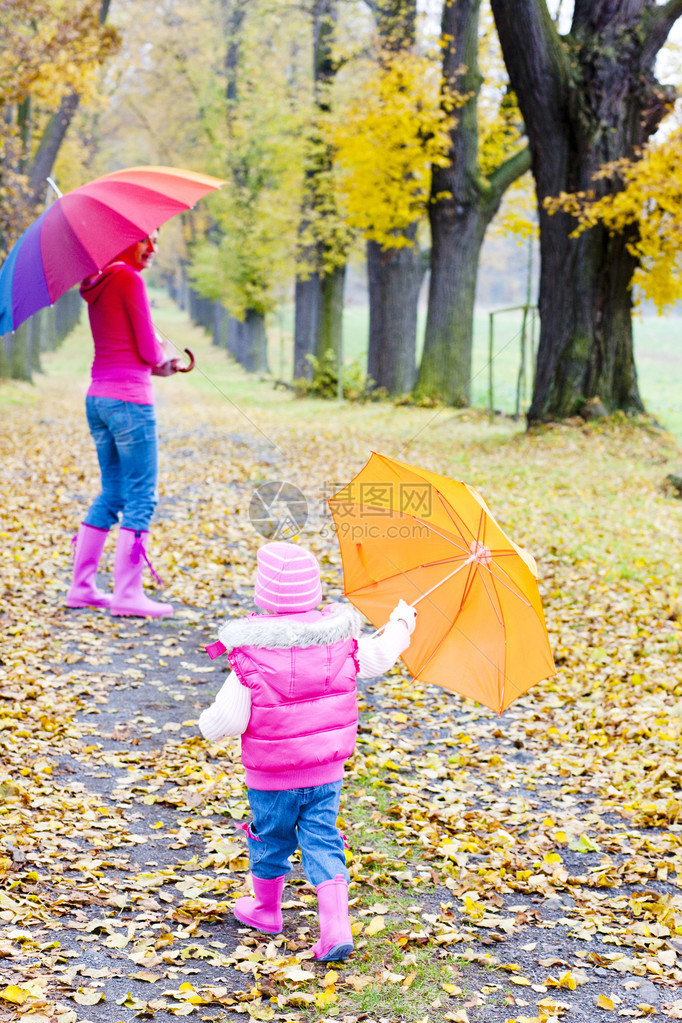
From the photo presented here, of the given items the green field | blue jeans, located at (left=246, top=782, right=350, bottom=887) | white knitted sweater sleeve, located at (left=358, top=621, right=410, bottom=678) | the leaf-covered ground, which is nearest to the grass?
the green field

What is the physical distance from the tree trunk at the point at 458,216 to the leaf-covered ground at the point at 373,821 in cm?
960

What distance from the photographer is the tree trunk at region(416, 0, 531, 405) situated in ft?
53.8

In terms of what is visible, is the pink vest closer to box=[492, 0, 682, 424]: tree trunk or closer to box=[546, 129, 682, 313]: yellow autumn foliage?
box=[546, 129, 682, 313]: yellow autumn foliage

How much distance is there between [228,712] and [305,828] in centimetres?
49

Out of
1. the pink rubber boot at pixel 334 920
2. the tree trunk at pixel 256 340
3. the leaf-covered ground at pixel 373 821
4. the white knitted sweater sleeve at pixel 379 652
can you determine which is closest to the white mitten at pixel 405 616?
the white knitted sweater sleeve at pixel 379 652

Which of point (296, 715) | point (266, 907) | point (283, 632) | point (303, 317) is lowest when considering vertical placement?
point (266, 907)

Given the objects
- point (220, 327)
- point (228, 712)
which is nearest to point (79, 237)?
point (228, 712)

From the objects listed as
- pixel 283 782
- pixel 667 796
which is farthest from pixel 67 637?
pixel 667 796

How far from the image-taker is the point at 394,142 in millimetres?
16281

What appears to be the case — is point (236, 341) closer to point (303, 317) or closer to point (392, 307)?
point (303, 317)

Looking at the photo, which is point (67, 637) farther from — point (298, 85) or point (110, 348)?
point (298, 85)

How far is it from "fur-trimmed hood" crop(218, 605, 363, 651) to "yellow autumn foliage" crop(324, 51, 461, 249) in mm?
14274

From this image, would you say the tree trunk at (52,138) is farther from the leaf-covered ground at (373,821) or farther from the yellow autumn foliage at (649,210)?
the leaf-covered ground at (373,821)

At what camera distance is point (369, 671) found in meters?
3.17
